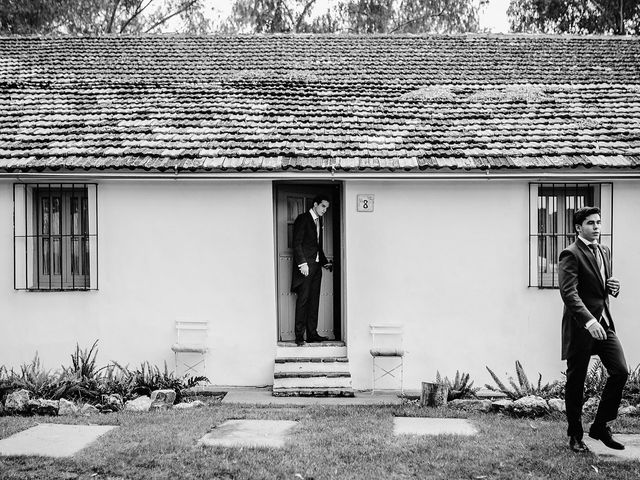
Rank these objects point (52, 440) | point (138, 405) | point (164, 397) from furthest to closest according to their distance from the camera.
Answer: point (164, 397) < point (138, 405) < point (52, 440)

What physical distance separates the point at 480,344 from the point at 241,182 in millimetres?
3918

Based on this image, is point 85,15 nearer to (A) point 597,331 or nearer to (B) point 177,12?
(B) point 177,12

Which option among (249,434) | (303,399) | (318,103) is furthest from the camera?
(318,103)

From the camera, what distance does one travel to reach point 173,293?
387 inches

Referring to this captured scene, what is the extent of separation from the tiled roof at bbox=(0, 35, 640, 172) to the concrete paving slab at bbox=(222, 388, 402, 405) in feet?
9.55

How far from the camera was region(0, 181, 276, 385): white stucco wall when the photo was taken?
979cm

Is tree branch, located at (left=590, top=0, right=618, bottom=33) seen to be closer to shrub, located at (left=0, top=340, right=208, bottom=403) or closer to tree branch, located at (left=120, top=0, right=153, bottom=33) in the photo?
tree branch, located at (left=120, top=0, right=153, bottom=33)

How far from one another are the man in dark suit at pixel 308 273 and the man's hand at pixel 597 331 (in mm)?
4857

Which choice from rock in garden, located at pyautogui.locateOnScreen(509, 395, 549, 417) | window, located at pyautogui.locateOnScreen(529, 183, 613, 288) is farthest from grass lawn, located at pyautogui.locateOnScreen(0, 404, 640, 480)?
window, located at pyautogui.locateOnScreen(529, 183, 613, 288)

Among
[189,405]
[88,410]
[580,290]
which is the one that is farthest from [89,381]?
[580,290]

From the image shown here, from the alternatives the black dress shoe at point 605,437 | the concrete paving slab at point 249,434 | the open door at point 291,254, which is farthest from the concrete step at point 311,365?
the black dress shoe at point 605,437

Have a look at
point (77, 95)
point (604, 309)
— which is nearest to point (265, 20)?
point (77, 95)

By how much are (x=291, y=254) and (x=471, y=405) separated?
3.78 metres

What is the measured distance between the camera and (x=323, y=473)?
545 cm
